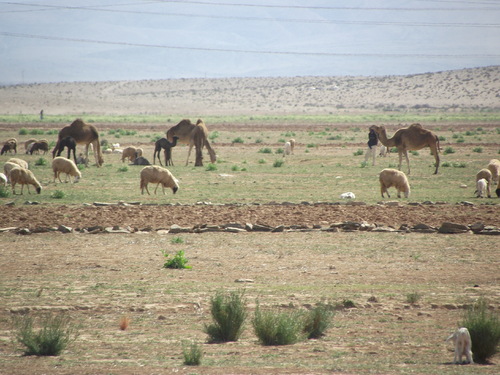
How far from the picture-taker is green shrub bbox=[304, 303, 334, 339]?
9.70 metres

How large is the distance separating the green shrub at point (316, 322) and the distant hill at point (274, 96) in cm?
12773

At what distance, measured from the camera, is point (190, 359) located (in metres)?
8.20

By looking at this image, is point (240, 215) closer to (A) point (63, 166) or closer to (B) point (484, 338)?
(A) point (63, 166)

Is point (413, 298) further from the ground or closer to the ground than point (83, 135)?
closer to the ground

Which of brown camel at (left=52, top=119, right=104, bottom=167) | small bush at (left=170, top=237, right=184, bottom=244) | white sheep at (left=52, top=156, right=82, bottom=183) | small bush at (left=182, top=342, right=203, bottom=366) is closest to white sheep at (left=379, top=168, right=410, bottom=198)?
small bush at (left=170, top=237, right=184, bottom=244)

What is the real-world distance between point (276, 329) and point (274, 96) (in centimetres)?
16297

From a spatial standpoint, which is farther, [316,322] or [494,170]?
[494,170]

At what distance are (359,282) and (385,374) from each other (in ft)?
15.5

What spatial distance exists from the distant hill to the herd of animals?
98.4 m

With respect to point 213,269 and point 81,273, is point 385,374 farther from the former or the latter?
point 81,273

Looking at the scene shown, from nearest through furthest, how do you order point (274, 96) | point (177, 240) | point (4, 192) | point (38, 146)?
point (177, 240), point (4, 192), point (38, 146), point (274, 96)

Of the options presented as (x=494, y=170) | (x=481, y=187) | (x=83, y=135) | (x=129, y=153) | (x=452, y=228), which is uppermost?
(x=83, y=135)

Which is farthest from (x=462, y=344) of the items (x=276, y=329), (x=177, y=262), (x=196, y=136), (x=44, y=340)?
(x=196, y=136)

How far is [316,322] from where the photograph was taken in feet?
31.9
